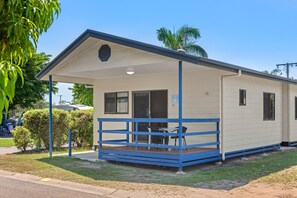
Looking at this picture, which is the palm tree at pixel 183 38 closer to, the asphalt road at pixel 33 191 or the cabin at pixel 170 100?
the cabin at pixel 170 100

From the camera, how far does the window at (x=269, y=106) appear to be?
1365 centimetres

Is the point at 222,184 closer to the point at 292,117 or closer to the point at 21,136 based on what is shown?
the point at 21,136

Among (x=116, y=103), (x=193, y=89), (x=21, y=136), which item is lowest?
(x=21, y=136)

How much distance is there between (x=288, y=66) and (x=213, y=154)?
23644mm

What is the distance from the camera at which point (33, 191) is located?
7.16 meters

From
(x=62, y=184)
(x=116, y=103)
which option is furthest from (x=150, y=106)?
(x=62, y=184)

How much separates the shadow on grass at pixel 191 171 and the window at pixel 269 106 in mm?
2442

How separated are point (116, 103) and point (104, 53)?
321cm

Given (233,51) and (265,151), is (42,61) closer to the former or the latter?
(233,51)

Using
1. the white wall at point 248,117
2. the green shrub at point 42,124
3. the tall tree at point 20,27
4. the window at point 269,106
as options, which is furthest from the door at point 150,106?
the tall tree at point 20,27

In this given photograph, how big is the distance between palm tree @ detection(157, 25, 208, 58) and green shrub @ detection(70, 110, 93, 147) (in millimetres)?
15518

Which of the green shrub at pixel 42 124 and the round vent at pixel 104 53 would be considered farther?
the green shrub at pixel 42 124

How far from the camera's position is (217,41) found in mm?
25812

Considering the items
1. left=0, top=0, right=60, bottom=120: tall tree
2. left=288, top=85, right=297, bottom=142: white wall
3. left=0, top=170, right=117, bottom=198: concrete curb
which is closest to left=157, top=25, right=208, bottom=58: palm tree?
left=288, top=85, right=297, bottom=142: white wall
